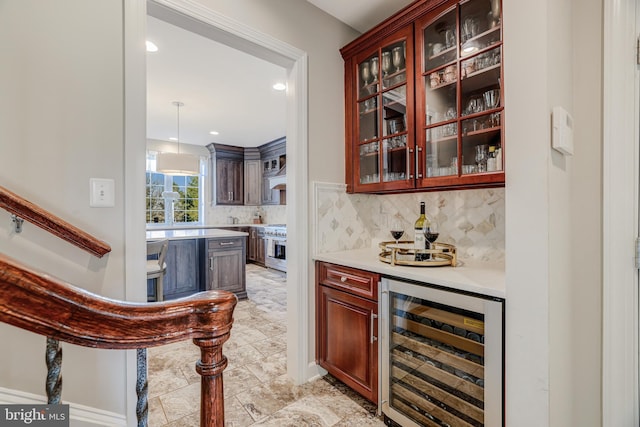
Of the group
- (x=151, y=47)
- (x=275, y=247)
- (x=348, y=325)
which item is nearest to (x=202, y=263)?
(x=275, y=247)

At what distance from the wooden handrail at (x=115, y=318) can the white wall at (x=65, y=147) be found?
3.43 ft

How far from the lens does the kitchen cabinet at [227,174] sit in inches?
259

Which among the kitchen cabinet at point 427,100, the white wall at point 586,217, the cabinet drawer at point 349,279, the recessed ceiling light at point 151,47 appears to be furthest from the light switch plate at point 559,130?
the recessed ceiling light at point 151,47

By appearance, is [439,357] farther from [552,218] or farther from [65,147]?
[65,147]

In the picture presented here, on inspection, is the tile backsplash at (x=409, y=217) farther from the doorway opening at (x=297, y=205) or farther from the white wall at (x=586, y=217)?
the white wall at (x=586, y=217)

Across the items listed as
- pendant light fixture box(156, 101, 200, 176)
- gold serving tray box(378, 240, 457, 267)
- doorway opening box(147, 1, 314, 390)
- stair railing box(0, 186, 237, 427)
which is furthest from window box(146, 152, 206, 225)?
stair railing box(0, 186, 237, 427)

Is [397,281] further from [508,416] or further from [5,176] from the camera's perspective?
[5,176]

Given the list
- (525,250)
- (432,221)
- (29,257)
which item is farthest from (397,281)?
(29,257)

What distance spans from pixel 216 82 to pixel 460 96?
2.84 m

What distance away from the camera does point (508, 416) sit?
1.15m

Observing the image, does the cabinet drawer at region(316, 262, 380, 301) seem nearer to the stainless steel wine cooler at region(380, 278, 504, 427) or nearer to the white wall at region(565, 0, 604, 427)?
the stainless steel wine cooler at region(380, 278, 504, 427)

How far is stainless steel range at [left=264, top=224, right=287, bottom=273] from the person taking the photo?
570cm

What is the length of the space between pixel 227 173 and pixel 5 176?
18.7 ft

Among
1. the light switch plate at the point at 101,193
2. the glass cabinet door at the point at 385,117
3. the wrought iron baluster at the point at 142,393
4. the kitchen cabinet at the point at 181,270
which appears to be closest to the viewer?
the wrought iron baluster at the point at 142,393
